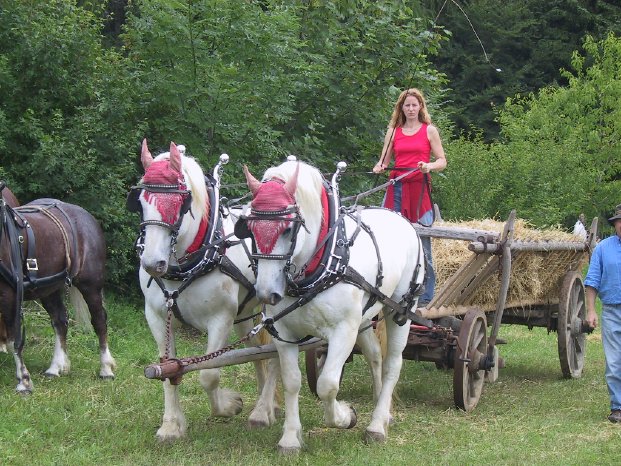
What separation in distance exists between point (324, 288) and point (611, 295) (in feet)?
9.39

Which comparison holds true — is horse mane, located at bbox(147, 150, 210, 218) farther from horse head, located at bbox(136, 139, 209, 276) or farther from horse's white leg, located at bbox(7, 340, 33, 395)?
horse's white leg, located at bbox(7, 340, 33, 395)

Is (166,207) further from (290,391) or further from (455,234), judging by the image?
(455,234)

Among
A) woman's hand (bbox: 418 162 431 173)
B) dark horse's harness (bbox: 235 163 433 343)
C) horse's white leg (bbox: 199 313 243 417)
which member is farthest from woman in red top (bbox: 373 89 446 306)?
horse's white leg (bbox: 199 313 243 417)

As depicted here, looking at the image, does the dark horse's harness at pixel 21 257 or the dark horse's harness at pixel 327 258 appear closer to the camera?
the dark horse's harness at pixel 327 258

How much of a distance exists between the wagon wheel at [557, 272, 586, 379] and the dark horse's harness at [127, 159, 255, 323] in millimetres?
3994

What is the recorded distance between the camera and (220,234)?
5.65 meters

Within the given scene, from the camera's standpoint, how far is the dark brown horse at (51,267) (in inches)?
273

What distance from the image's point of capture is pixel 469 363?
711 cm

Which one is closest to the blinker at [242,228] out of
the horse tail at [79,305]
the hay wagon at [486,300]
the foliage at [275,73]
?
the hay wagon at [486,300]

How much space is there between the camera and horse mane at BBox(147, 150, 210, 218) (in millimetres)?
5352

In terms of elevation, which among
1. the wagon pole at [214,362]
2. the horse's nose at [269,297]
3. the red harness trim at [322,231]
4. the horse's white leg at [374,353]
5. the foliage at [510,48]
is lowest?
the horse's white leg at [374,353]

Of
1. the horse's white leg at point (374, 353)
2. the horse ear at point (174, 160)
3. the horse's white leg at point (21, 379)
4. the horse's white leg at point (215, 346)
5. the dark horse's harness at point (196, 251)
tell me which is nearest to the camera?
the dark horse's harness at point (196, 251)

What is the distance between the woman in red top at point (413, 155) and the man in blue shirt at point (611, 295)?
130 cm

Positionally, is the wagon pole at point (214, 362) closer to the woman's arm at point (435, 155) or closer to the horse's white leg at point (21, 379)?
the woman's arm at point (435, 155)
